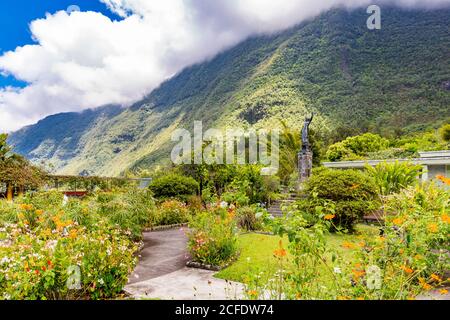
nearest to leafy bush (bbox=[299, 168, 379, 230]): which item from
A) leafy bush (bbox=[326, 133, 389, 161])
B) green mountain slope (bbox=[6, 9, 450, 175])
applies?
green mountain slope (bbox=[6, 9, 450, 175])

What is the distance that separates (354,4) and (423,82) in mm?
22487

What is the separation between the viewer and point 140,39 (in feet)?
9.16

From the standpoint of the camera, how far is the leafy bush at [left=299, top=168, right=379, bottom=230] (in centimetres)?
912

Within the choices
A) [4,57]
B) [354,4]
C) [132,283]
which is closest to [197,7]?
[4,57]

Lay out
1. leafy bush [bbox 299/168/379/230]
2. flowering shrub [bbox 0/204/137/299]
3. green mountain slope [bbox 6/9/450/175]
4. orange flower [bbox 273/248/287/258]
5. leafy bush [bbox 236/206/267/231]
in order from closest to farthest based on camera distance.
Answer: orange flower [bbox 273/248/287/258], flowering shrub [bbox 0/204/137/299], leafy bush [bbox 299/168/379/230], leafy bush [bbox 236/206/267/231], green mountain slope [bbox 6/9/450/175]

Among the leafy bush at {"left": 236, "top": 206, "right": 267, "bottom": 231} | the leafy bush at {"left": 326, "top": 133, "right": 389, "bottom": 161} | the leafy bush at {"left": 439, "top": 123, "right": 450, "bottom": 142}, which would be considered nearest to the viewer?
the leafy bush at {"left": 236, "top": 206, "right": 267, "bottom": 231}

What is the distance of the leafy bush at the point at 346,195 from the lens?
9117 mm

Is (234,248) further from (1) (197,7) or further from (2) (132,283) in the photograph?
(1) (197,7)

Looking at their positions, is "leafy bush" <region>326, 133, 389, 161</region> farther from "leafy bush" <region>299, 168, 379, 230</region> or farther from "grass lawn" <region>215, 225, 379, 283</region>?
"grass lawn" <region>215, 225, 379, 283</region>

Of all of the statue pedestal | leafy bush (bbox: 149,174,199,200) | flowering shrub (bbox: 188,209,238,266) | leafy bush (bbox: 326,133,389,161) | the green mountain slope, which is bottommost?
flowering shrub (bbox: 188,209,238,266)

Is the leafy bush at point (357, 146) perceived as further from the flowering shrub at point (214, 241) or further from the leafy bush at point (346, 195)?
the flowering shrub at point (214, 241)

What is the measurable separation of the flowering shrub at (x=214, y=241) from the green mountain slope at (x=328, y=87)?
592 inches

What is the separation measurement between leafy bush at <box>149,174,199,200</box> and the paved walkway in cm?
582

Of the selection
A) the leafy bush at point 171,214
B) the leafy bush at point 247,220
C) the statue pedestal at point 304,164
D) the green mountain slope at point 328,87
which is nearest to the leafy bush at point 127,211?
the leafy bush at point 171,214
